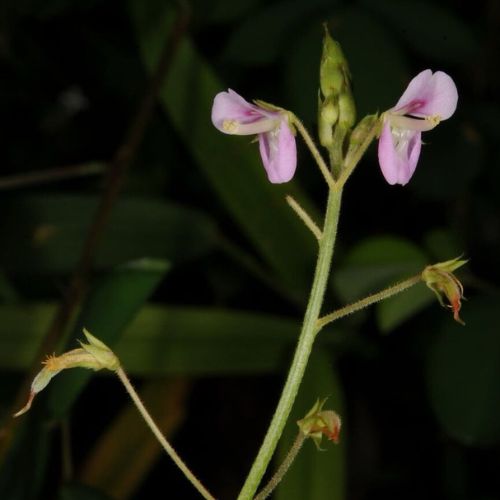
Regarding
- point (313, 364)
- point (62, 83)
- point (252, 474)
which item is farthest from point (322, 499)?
point (62, 83)

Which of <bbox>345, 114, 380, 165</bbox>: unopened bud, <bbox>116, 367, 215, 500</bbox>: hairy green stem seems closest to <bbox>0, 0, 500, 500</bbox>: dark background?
<bbox>116, 367, 215, 500</bbox>: hairy green stem

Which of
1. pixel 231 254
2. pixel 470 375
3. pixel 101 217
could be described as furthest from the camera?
pixel 231 254

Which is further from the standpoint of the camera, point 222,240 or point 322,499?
point 222,240

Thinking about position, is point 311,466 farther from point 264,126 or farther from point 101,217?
point 264,126

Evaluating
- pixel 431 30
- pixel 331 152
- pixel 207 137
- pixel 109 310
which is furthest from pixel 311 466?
pixel 331 152

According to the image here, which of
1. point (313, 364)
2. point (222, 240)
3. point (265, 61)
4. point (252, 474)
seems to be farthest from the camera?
point (222, 240)

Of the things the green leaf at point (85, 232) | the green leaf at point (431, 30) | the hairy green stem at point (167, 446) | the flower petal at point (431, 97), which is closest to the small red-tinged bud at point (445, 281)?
the flower petal at point (431, 97)

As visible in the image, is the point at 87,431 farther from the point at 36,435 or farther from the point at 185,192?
the point at 36,435
